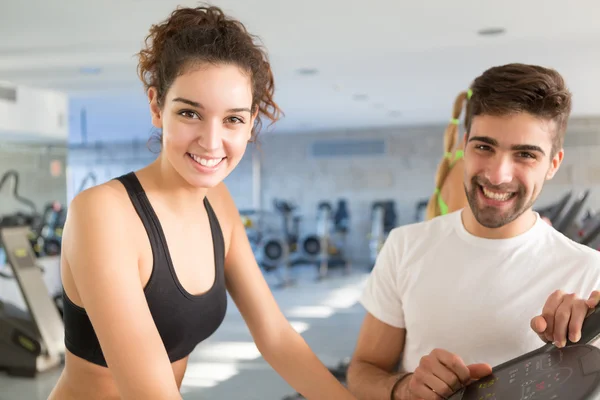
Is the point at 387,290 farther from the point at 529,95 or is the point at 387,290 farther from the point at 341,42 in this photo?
the point at 341,42

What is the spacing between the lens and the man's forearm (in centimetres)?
125

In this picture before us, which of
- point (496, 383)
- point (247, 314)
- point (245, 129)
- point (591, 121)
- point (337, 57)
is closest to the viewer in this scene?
point (496, 383)

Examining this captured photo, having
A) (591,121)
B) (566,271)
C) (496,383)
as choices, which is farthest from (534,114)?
(591,121)

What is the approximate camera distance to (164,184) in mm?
1201

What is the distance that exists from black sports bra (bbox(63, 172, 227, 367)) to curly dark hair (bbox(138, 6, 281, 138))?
0.72 feet

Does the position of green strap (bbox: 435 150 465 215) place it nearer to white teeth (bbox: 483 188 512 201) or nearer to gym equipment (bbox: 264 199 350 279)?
white teeth (bbox: 483 188 512 201)

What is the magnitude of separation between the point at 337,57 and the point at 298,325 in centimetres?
272

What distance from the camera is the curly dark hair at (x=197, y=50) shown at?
42.0 inches

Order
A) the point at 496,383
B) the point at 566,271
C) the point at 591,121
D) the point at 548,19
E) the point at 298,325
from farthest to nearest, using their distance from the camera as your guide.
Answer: the point at 591,121, the point at 298,325, the point at 548,19, the point at 566,271, the point at 496,383

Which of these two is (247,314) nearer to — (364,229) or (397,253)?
(397,253)

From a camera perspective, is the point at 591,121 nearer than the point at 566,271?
No

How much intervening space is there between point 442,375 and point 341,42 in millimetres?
3747

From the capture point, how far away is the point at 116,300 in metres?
1.00

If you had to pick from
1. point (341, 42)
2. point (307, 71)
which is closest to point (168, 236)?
point (341, 42)
